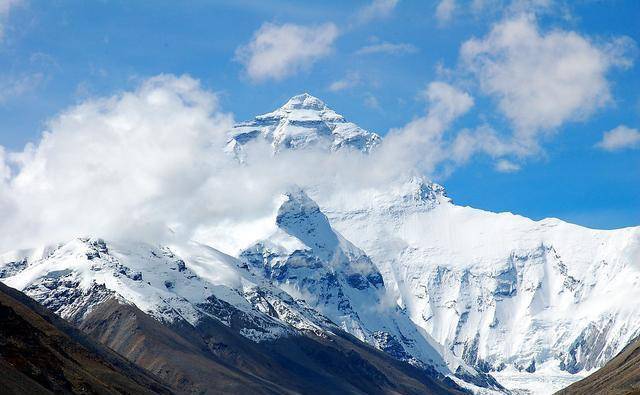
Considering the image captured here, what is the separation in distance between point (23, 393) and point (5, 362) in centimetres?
1323

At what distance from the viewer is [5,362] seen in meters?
196

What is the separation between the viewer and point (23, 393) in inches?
7249
